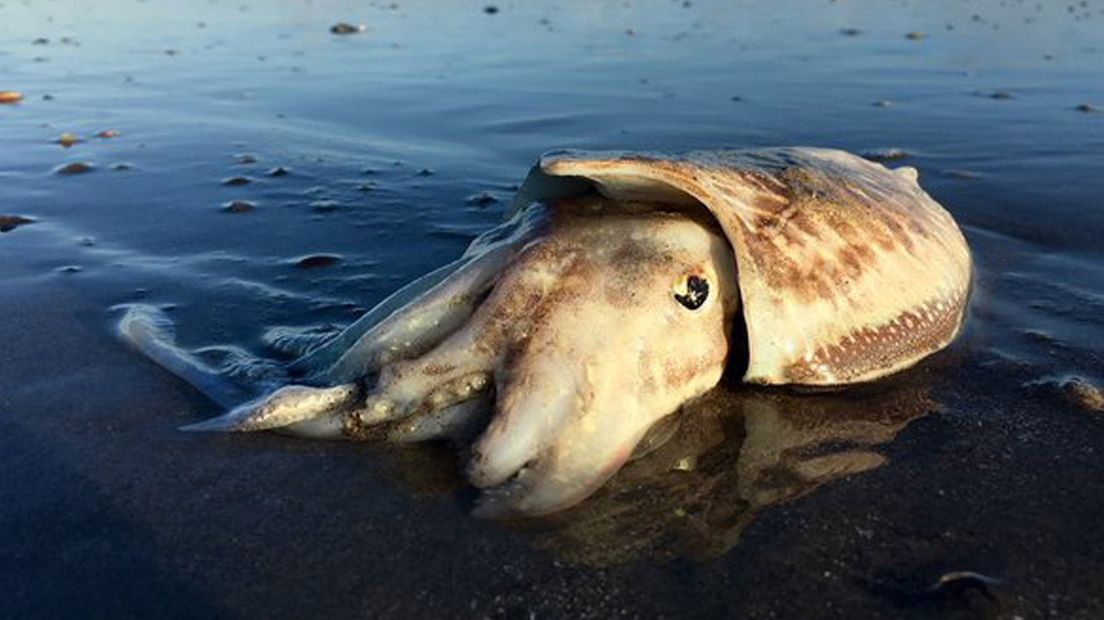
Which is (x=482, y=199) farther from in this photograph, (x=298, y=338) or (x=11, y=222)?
(x=11, y=222)

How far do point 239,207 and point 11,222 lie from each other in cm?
114

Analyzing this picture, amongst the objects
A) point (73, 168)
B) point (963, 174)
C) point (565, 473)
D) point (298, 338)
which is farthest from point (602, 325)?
point (73, 168)

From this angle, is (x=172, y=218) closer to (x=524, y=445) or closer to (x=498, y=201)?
(x=498, y=201)

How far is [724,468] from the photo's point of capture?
2.27m

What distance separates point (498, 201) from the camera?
4930mm

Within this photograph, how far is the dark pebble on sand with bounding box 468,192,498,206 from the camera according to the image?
16.1 ft

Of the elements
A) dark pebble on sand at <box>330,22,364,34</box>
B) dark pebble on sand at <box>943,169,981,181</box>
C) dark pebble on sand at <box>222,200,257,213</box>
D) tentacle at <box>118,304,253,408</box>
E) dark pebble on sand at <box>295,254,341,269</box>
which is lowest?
tentacle at <box>118,304,253,408</box>

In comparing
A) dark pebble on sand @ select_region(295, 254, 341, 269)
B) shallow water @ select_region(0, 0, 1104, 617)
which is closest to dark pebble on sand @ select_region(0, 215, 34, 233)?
shallow water @ select_region(0, 0, 1104, 617)

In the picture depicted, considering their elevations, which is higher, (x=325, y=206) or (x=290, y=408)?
(x=325, y=206)

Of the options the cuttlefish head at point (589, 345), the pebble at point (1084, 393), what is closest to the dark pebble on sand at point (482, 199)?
the cuttlefish head at point (589, 345)

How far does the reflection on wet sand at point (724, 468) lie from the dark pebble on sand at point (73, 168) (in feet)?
15.7

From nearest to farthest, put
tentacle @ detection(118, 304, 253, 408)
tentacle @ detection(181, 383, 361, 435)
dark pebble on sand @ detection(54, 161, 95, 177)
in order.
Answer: tentacle @ detection(181, 383, 361, 435) → tentacle @ detection(118, 304, 253, 408) → dark pebble on sand @ detection(54, 161, 95, 177)

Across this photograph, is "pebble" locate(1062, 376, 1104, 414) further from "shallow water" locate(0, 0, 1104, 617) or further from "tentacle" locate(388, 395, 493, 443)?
"tentacle" locate(388, 395, 493, 443)

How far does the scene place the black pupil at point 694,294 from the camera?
8.16 ft
